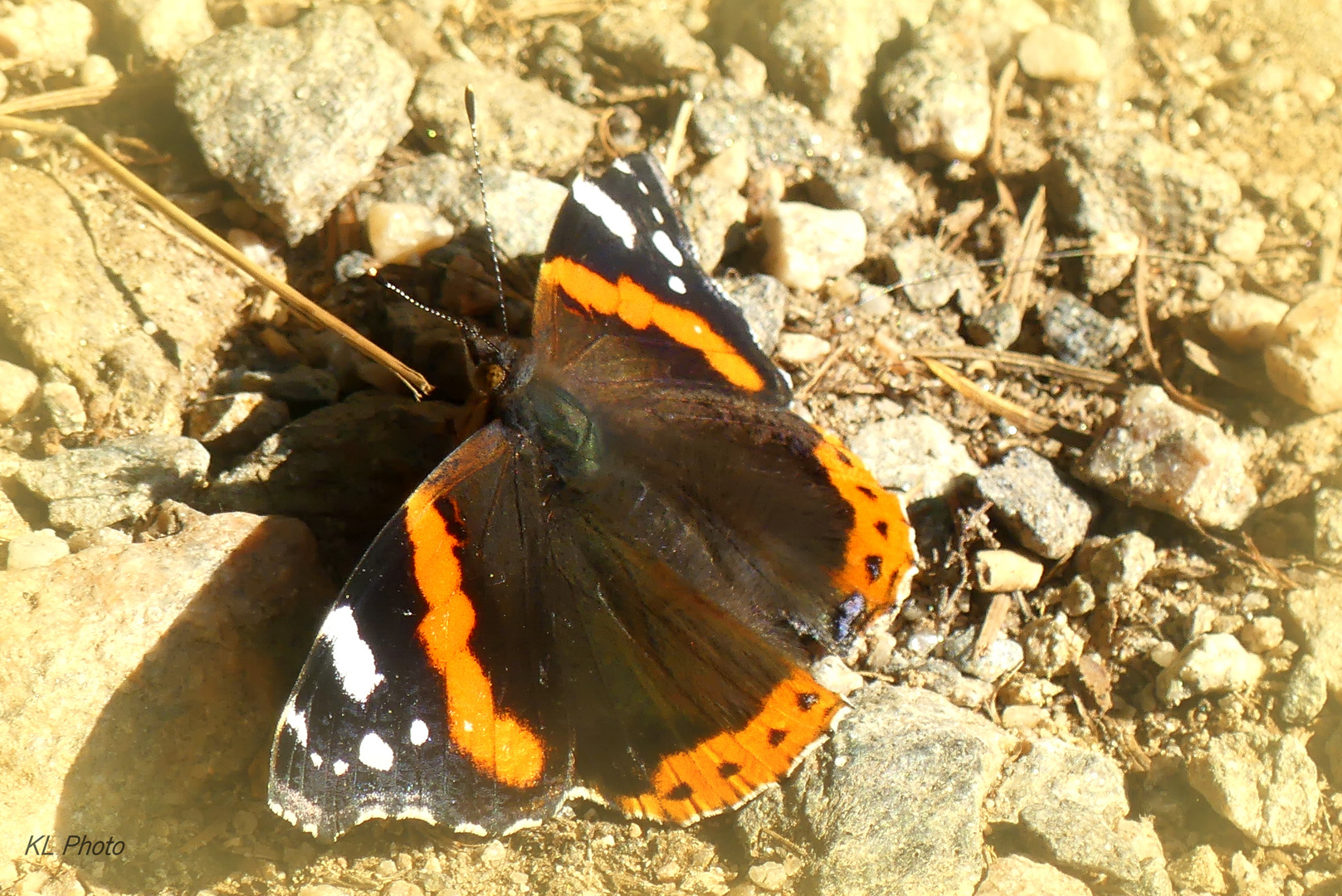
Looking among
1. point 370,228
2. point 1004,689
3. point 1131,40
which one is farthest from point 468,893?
point 1131,40

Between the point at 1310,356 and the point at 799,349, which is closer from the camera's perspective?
the point at 1310,356

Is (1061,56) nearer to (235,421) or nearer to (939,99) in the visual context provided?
(939,99)

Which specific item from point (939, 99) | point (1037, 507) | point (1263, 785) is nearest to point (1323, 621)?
point (1263, 785)

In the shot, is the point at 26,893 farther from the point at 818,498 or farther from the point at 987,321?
the point at 987,321

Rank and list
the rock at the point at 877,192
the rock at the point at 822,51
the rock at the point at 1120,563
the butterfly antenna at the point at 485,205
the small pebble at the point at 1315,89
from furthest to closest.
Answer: the small pebble at the point at 1315,89, the rock at the point at 822,51, the rock at the point at 877,192, the rock at the point at 1120,563, the butterfly antenna at the point at 485,205

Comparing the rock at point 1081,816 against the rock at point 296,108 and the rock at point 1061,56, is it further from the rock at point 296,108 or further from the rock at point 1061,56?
the rock at point 296,108

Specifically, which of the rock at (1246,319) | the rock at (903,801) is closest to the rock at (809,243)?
the rock at (1246,319)
